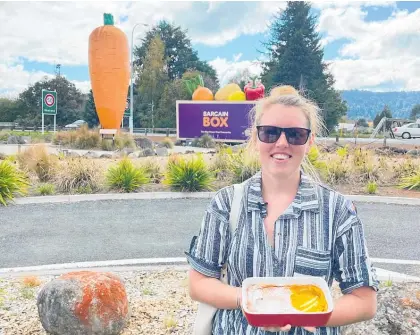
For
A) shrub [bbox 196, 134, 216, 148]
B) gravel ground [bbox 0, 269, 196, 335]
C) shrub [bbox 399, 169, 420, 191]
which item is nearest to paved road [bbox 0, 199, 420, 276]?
gravel ground [bbox 0, 269, 196, 335]

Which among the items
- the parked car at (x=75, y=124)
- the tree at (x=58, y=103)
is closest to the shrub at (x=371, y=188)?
the parked car at (x=75, y=124)

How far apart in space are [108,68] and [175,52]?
3550cm

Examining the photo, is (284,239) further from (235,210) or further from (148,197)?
(148,197)

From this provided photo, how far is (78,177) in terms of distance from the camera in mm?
9859

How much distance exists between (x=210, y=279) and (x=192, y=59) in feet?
185

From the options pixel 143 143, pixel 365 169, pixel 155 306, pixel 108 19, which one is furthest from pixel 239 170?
pixel 108 19

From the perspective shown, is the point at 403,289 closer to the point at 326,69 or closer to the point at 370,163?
the point at 370,163

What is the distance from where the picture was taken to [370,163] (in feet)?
36.4

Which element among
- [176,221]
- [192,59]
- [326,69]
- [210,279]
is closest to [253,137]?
[210,279]

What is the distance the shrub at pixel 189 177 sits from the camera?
31.5 feet

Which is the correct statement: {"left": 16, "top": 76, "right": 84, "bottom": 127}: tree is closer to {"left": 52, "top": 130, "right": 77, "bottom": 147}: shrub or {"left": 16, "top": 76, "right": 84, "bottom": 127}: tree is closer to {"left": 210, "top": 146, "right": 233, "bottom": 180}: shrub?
{"left": 52, "top": 130, "right": 77, "bottom": 147}: shrub

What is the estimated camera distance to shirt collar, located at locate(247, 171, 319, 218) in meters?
1.58

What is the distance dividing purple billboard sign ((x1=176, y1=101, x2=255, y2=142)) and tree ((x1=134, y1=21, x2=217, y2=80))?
99.4 feet

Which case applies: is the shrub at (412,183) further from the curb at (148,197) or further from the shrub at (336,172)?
the shrub at (336,172)
